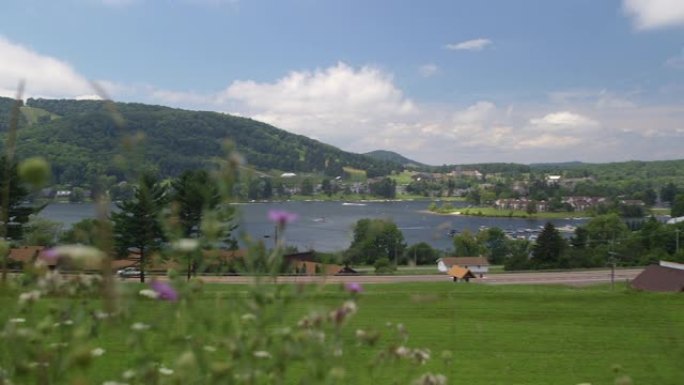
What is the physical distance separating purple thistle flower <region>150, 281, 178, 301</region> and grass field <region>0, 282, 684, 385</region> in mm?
101

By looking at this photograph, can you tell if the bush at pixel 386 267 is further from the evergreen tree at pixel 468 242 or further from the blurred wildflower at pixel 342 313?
the evergreen tree at pixel 468 242

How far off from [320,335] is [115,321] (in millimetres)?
467

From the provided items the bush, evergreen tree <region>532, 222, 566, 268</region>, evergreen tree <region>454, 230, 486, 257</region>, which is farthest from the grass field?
evergreen tree <region>532, 222, 566, 268</region>

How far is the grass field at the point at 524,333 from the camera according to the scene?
5065 millimetres

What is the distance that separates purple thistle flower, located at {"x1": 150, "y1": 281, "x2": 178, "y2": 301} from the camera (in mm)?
1318

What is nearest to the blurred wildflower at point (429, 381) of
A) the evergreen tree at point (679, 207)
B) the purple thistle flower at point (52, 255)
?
the purple thistle flower at point (52, 255)

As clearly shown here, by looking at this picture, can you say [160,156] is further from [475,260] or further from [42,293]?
[475,260]

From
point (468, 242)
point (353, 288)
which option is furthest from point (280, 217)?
point (468, 242)

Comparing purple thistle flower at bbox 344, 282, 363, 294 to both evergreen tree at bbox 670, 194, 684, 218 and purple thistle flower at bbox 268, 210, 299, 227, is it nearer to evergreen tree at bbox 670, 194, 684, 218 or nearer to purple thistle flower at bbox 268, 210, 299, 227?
purple thistle flower at bbox 268, 210, 299, 227

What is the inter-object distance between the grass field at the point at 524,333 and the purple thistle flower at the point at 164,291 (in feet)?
0.33

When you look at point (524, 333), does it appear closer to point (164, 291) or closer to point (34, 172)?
point (164, 291)

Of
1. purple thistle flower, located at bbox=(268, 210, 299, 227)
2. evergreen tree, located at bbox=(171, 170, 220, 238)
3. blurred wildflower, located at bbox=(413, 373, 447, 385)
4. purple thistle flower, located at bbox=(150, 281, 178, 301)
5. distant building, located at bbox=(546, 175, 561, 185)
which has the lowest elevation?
blurred wildflower, located at bbox=(413, 373, 447, 385)

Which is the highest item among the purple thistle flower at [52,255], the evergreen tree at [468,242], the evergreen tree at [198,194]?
the evergreen tree at [198,194]

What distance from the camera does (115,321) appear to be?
1222 millimetres
